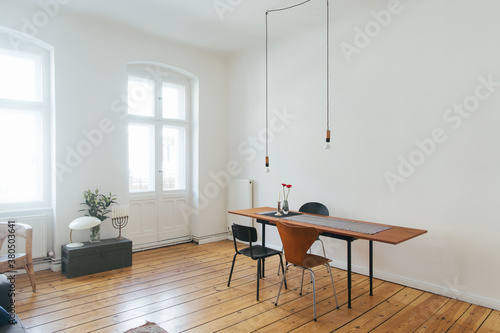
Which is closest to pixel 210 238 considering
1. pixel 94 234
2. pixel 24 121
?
pixel 94 234

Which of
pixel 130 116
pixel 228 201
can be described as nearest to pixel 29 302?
pixel 130 116

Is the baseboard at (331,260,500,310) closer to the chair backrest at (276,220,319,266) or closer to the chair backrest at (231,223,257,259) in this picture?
the chair backrest at (276,220,319,266)

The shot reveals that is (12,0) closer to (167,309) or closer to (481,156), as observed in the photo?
(167,309)

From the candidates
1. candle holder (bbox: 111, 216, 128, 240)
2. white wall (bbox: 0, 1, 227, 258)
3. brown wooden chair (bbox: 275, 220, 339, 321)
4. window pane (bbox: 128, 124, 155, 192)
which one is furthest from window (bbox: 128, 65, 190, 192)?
brown wooden chair (bbox: 275, 220, 339, 321)

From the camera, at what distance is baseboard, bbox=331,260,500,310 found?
3.24 m

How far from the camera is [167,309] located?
3203 mm

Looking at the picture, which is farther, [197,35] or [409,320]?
[197,35]

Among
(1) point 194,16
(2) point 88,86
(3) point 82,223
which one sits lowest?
(3) point 82,223

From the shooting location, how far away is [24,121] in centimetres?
439

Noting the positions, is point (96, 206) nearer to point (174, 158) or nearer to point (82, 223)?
point (82, 223)

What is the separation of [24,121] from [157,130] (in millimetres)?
1869

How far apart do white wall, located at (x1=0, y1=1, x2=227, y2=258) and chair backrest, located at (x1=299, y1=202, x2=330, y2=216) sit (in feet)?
8.95

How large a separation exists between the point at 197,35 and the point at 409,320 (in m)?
4.74

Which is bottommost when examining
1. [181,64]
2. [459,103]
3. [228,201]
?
[228,201]
